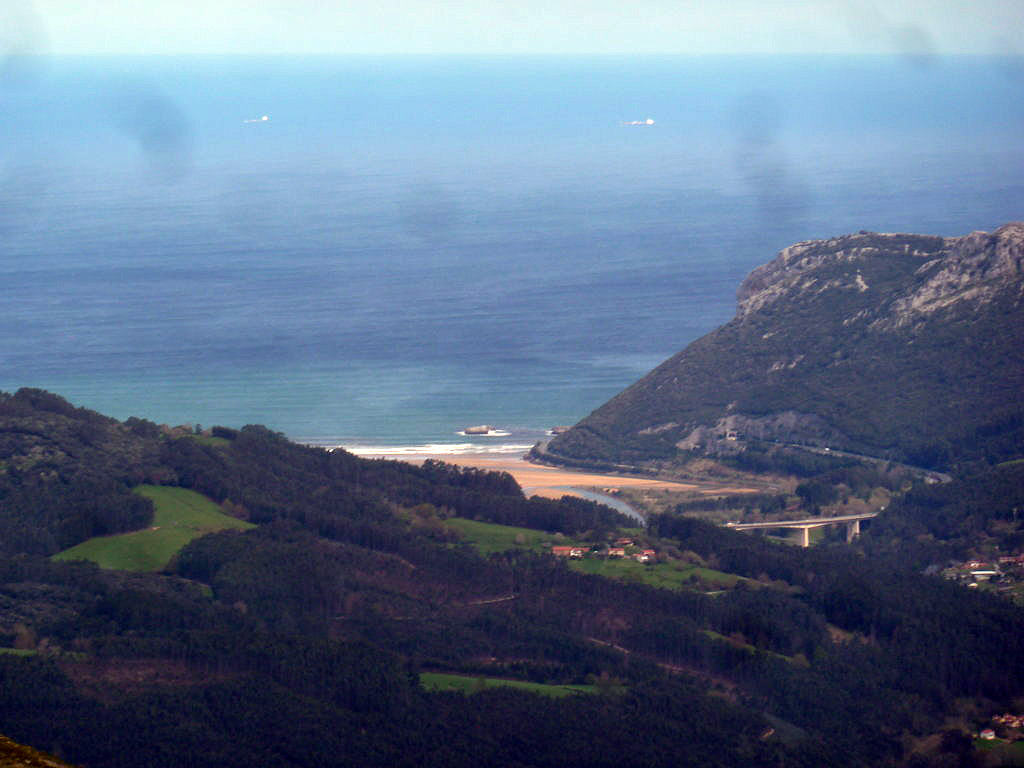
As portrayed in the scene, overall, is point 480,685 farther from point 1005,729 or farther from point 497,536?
point 497,536

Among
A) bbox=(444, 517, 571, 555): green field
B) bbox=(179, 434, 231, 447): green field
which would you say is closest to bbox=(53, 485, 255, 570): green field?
bbox=(179, 434, 231, 447): green field

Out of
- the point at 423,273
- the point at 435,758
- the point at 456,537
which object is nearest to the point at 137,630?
the point at 435,758

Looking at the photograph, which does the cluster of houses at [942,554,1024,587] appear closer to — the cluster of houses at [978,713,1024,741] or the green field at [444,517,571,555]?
the cluster of houses at [978,713,1024,741]

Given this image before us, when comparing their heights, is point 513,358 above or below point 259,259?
below

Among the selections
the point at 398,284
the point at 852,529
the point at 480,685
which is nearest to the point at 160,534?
the point at 480,685

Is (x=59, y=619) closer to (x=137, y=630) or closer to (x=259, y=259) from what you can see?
(x=137, y=630)

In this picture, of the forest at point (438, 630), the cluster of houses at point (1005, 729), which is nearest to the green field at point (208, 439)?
the forest at point (438, 630)
